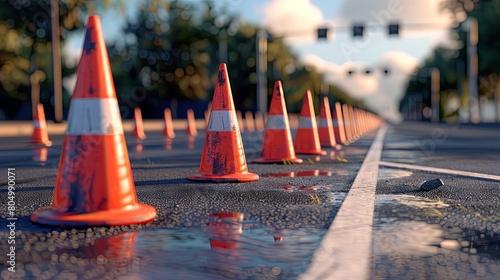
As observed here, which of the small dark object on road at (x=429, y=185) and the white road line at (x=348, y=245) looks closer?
the white road line at (x=348, y=245)

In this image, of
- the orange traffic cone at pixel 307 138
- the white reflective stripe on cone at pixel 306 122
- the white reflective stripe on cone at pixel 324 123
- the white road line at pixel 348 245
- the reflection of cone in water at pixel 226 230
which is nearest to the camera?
the white road line at pixel 348 245

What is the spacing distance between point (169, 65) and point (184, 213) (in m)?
73.4

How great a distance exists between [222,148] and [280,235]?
333 cm

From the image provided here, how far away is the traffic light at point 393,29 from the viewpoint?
41.0 m

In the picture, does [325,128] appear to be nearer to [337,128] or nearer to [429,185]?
[337,128]

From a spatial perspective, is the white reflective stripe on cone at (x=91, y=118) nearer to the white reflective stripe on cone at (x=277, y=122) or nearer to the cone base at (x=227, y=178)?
the cone base at (x=227, y=178)

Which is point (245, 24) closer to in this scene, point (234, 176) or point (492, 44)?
point (492, 44)

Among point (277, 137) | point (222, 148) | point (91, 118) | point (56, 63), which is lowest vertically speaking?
point (277, 137)

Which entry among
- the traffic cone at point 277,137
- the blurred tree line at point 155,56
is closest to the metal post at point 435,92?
the blurred tree line at point 155,56

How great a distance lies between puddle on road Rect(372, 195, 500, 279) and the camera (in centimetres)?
339

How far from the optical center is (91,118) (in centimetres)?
513

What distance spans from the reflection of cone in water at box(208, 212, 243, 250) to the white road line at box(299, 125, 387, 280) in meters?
0.52

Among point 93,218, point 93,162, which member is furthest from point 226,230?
point 93,162

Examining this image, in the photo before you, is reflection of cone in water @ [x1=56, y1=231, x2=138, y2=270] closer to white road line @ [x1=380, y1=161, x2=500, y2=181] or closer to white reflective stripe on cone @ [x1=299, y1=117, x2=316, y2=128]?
white road line @ [x1=380, y1=161, x2=500, y2=181]
